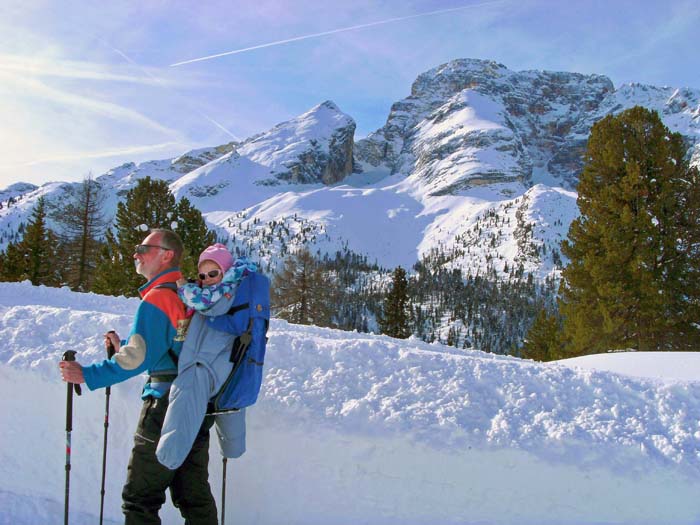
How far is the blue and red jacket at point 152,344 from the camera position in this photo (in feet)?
10.7

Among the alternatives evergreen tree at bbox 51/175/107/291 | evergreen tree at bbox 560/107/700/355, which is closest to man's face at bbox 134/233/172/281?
evergreen tree at bbox 560/107/700/355

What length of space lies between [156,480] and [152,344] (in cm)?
101

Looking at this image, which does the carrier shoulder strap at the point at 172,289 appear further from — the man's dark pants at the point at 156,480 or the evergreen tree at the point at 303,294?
the evergreen tree at the point at 303,294

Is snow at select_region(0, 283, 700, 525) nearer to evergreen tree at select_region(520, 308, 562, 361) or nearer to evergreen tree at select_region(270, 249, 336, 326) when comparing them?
evergreen tree at select_region(520, 308, 562, 361)

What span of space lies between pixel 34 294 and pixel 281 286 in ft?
69.2

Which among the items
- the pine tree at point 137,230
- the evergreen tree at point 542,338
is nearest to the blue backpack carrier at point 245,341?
the pine tree at point 137,230

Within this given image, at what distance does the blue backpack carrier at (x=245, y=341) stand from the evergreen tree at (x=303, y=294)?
26.2 metres

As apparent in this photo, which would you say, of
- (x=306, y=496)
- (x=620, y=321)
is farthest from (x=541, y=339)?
(x=306, y=496)

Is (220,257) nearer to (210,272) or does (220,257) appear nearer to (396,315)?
(210,272)

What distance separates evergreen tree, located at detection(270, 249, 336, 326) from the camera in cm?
3031

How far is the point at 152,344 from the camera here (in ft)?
10.8

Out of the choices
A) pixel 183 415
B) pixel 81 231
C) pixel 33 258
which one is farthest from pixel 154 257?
pixel 33 258

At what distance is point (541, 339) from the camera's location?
26.4 meters

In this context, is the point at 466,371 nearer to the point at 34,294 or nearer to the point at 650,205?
the point at 34,294
